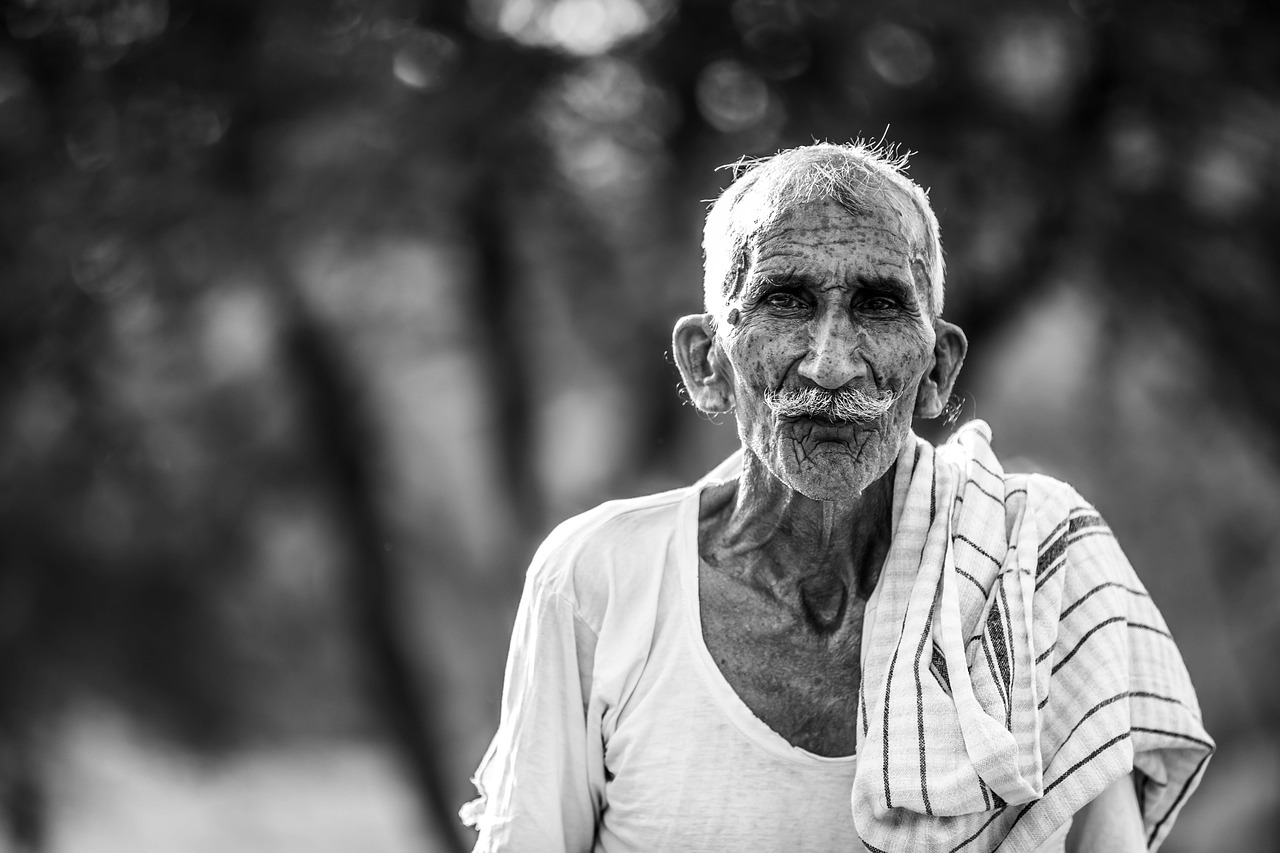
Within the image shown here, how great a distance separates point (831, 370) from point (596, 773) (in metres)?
0.87

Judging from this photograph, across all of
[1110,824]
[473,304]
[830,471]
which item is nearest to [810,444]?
[830,471]

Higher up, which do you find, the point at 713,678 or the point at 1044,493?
the point at 1044,493

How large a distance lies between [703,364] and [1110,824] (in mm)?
1126

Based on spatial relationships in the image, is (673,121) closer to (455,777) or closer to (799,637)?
(455,777)

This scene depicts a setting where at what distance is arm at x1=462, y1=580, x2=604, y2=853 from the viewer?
239 centimetres

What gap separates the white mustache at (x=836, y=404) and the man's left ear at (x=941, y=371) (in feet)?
0.59

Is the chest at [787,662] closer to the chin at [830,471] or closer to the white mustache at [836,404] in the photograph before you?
the chin at [830,471]

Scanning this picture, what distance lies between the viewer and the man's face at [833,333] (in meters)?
2.25

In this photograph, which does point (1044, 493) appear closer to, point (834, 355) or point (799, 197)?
point (834, 355)

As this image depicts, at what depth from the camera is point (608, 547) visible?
2.53m

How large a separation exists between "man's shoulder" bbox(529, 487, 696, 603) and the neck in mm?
125

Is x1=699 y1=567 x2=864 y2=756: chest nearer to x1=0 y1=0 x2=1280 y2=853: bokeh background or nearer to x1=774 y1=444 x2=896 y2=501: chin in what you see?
x1=774 y1=444 x2=896 y2=501: chin

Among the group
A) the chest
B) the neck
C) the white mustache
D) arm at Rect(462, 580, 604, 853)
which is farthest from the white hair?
arm at Rect(462, 580, 604, 853)

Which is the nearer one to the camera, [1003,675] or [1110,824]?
[1003,675]
